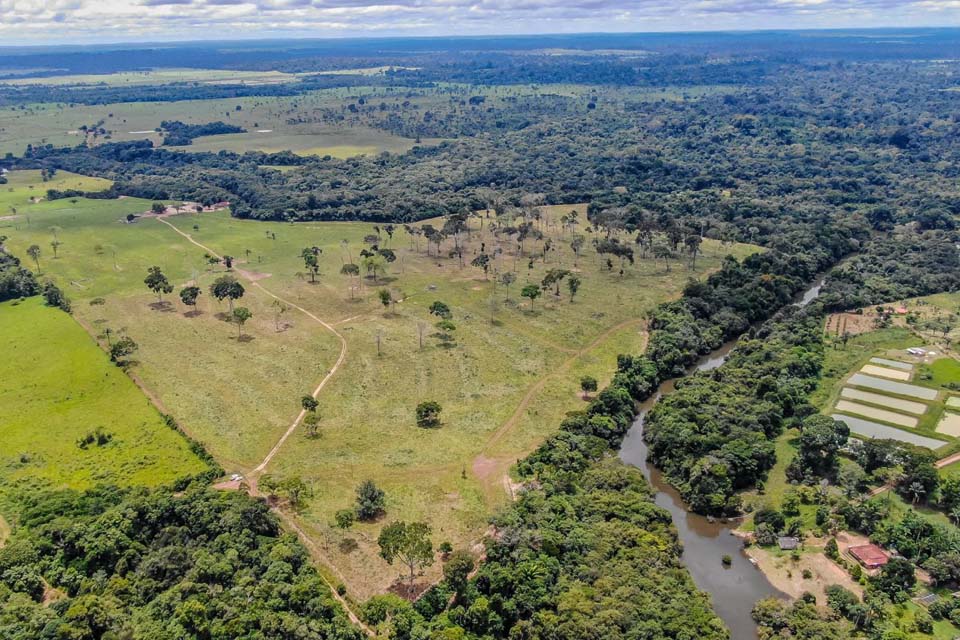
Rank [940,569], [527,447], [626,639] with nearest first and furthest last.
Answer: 1. [626,639]
2. [940,569]
3. [527,447]

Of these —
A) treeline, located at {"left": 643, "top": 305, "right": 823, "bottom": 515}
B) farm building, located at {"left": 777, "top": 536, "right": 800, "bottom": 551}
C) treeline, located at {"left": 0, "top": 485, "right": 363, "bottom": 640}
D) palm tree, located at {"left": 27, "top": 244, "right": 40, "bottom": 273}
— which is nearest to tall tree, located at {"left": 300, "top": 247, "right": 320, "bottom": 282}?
palm tree, located at {"left": 27, "top": 244, "right": 40, "bottom": 273}

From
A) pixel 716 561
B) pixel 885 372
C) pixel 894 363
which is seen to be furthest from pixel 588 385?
pixel 894 363

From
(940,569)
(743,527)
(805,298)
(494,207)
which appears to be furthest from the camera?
(494,207)

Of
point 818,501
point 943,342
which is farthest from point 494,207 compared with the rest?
point 818,501

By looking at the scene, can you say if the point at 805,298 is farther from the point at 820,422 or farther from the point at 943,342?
the point at 820,422

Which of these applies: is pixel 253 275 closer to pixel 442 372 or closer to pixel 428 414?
pixel 442 372
